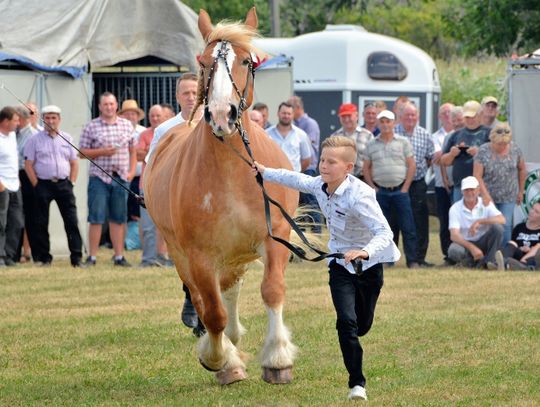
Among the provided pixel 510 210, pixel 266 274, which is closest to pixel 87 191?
pixel 510 210

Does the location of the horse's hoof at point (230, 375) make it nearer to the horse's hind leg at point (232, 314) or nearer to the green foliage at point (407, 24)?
the horse's hind leg at point (232, 314)

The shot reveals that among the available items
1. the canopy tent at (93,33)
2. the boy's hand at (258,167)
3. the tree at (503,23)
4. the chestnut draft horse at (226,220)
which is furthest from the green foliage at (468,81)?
the boy's hand at (258,167)

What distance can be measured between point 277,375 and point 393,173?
8.04m

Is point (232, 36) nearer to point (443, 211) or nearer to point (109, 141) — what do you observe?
point (109, 141)

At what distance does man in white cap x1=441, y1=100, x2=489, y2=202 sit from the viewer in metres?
16.5

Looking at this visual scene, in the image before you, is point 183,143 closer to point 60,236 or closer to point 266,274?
point 266,274

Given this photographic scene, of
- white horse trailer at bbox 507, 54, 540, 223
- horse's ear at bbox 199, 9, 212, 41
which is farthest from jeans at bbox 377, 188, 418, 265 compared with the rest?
horse's ear at bbox 199, 9, 212, 41

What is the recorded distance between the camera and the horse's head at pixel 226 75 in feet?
23.9

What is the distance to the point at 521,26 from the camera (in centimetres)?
2409

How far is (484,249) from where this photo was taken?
51.6ft

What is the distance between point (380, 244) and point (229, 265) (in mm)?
1481

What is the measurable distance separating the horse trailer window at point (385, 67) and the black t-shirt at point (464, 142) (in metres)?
5.83

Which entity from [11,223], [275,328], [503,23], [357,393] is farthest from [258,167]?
[503,23]

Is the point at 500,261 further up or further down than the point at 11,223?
further down
